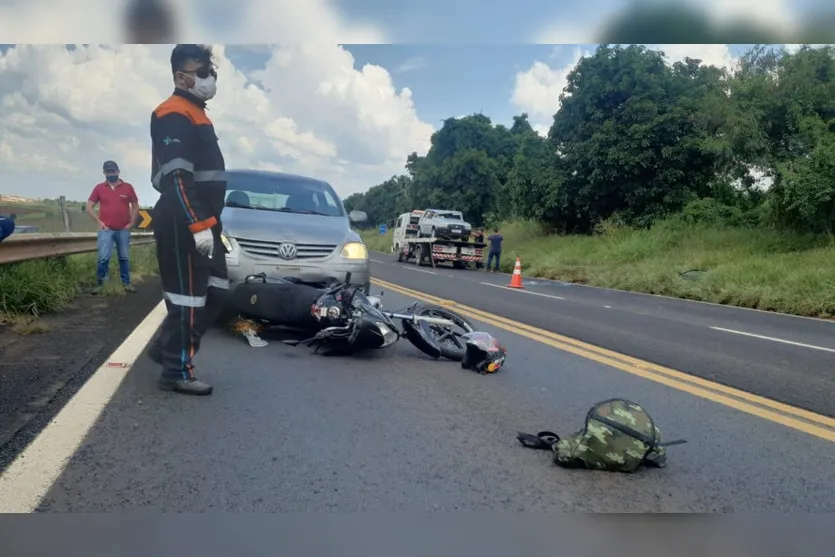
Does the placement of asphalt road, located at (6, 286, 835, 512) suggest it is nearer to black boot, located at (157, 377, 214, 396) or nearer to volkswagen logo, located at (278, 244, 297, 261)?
black boot, located at (157, 377, 214, 396)

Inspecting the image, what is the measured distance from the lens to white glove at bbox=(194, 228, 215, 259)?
9.66 feet

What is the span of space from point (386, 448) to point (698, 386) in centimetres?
251

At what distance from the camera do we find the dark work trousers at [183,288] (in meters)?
2.96

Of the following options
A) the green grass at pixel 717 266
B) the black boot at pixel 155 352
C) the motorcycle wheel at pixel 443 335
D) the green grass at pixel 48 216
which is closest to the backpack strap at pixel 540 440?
the motorcycle wheel at pixel 443 335

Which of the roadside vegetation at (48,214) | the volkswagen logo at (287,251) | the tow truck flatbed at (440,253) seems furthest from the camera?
the tow truck flatbed at (440,253)

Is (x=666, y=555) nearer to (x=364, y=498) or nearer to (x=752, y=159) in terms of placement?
(x=364, y=498)

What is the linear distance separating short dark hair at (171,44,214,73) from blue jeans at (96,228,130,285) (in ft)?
2.70

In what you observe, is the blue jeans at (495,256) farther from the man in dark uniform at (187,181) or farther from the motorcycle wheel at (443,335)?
the man in dark uniform at (187,181)

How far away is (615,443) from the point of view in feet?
9.48

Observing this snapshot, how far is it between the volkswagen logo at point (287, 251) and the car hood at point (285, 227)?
0.10 feet

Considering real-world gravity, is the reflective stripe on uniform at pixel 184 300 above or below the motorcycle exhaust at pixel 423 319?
above

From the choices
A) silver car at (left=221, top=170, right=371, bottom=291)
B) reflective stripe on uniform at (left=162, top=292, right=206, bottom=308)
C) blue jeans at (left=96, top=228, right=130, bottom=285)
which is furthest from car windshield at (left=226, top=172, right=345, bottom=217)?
blue jeans at (left=96, top=228, right=130, bottom=285)

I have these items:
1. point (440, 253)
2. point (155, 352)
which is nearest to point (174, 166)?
point (155, 352)

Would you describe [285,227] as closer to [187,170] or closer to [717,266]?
[187,170]
